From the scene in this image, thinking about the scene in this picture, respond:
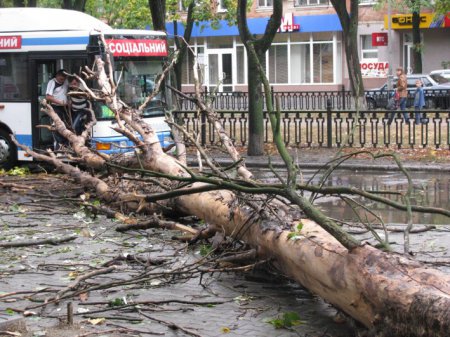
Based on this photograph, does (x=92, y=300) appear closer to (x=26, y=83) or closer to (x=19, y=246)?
(x=19, y=246)

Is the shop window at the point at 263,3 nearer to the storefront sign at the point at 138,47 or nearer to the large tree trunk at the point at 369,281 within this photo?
the storefront sign at the point at 138,47

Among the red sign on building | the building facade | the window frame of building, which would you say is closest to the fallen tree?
the red sign on building

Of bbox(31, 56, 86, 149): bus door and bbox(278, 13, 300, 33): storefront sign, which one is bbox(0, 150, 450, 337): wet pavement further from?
bbox(278, 13, 300, 33): storefront sign

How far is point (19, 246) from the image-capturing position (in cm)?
925

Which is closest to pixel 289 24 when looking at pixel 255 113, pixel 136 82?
pixel 255 113

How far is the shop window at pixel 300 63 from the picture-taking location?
52.2 meters

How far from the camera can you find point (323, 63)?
51344 millimetres

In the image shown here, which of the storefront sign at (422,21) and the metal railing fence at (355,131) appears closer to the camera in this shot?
the metal railing fence at (355,131)

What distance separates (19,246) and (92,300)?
2.41 m

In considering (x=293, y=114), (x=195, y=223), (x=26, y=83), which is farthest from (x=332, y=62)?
(x=195, y=223)

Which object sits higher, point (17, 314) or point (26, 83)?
point (26, 83)

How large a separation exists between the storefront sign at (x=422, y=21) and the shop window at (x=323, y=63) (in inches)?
145

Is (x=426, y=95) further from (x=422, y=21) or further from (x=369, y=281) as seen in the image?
(x=369, y=281)

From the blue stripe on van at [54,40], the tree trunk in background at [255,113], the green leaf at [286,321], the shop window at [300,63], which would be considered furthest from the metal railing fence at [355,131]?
the shop window at [300,63]
